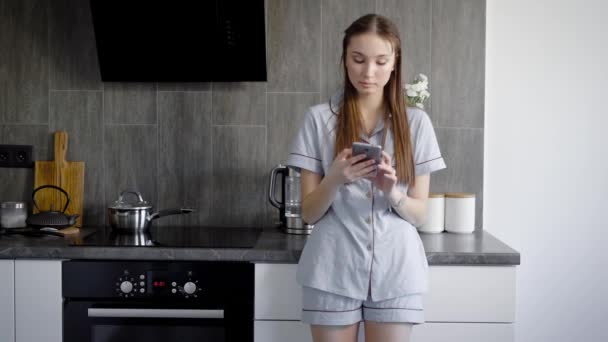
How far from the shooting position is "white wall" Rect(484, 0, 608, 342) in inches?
98.3

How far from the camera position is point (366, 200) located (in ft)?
5.60

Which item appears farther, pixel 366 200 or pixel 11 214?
pixel 11 214

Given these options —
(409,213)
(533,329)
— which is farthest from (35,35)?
(533,329)

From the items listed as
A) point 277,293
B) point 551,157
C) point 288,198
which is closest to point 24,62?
point 288,198

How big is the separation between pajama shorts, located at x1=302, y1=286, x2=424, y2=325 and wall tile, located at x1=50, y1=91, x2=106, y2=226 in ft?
4.31

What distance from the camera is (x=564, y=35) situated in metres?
2.50

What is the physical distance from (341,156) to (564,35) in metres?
1.40

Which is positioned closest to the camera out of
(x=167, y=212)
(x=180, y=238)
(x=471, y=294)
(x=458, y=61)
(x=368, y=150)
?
(x=368, y=150)

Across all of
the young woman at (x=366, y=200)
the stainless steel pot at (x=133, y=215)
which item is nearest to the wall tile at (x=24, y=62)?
the stainless steel pot at (x=133, y=215)

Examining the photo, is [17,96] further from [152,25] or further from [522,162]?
[522,162]

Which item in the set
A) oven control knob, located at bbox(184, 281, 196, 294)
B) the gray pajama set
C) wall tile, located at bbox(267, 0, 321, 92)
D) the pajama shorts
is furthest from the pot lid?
the pajama shorts

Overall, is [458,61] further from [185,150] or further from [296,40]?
[185,150]

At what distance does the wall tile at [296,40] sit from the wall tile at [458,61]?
47 cm

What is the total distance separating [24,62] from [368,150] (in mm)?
1713
